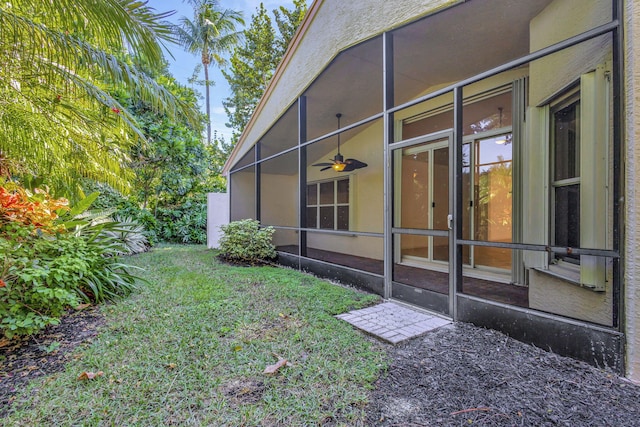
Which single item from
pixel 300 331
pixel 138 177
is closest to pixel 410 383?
pixel 300 331

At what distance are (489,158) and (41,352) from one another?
5925 mm

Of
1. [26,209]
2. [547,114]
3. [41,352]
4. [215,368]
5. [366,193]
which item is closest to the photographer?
[215,368]

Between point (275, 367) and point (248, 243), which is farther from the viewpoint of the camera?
point (248, 243)

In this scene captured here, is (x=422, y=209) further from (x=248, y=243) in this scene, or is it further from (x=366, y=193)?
(x=248, y=243)

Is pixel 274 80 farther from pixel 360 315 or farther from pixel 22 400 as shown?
pixel 22 400

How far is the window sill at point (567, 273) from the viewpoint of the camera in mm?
2618

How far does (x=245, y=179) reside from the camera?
10.6m

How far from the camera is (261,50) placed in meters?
14.3

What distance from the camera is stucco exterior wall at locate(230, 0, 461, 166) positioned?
12.7 feet

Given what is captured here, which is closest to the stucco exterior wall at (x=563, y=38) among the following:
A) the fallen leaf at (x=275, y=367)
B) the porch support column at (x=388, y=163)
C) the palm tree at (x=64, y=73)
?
the porch support column at (x=388, y=163)

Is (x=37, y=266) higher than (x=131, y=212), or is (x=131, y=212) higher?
(x=131, y=212)

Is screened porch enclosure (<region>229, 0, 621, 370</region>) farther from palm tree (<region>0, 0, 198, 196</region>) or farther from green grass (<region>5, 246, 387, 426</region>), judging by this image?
palm tree (<region>0, 0, 198, 196</region>)

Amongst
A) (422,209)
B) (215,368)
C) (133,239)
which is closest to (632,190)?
(215,368)

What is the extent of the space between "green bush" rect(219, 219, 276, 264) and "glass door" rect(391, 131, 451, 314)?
3329 millimetres
